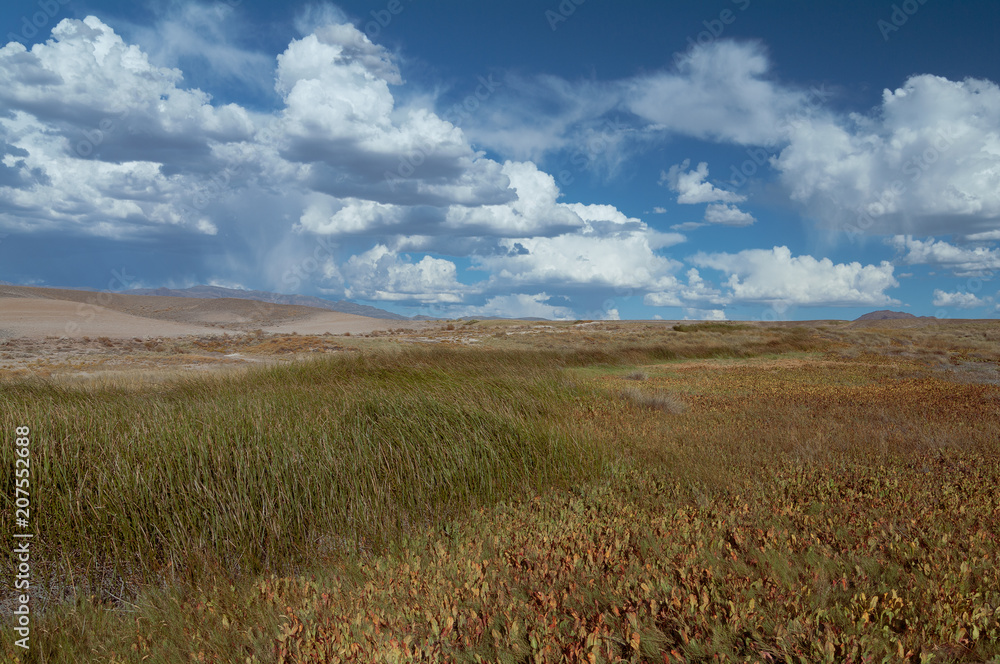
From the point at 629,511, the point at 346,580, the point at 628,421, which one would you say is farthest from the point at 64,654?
the point at 628,421

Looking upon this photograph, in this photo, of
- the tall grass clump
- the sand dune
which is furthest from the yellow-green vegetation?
the sand dune

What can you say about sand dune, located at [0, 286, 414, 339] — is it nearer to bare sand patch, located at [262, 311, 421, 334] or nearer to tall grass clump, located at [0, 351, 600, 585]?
bare sand patch, located at [262, 311, 421, 334]

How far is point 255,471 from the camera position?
584 centimetres

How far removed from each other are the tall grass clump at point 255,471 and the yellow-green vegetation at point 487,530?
0.03 meters

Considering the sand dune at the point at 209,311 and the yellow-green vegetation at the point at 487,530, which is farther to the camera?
the sand dune at the point at 209,311

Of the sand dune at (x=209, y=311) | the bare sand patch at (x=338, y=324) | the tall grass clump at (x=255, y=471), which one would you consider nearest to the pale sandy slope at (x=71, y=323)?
the sand dune at (x=209, y=311)

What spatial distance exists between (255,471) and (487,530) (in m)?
2.61

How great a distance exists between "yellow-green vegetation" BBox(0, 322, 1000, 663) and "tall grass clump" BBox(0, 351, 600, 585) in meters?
0.03

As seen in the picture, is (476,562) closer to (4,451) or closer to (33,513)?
(33,513)

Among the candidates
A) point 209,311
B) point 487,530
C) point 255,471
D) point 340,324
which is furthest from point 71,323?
point 487,530

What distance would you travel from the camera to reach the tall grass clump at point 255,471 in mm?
5312

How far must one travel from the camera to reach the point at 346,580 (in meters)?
4.48

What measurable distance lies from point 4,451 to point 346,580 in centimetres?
414

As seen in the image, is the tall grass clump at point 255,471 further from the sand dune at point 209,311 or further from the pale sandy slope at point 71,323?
the sand dune at point 209,311
